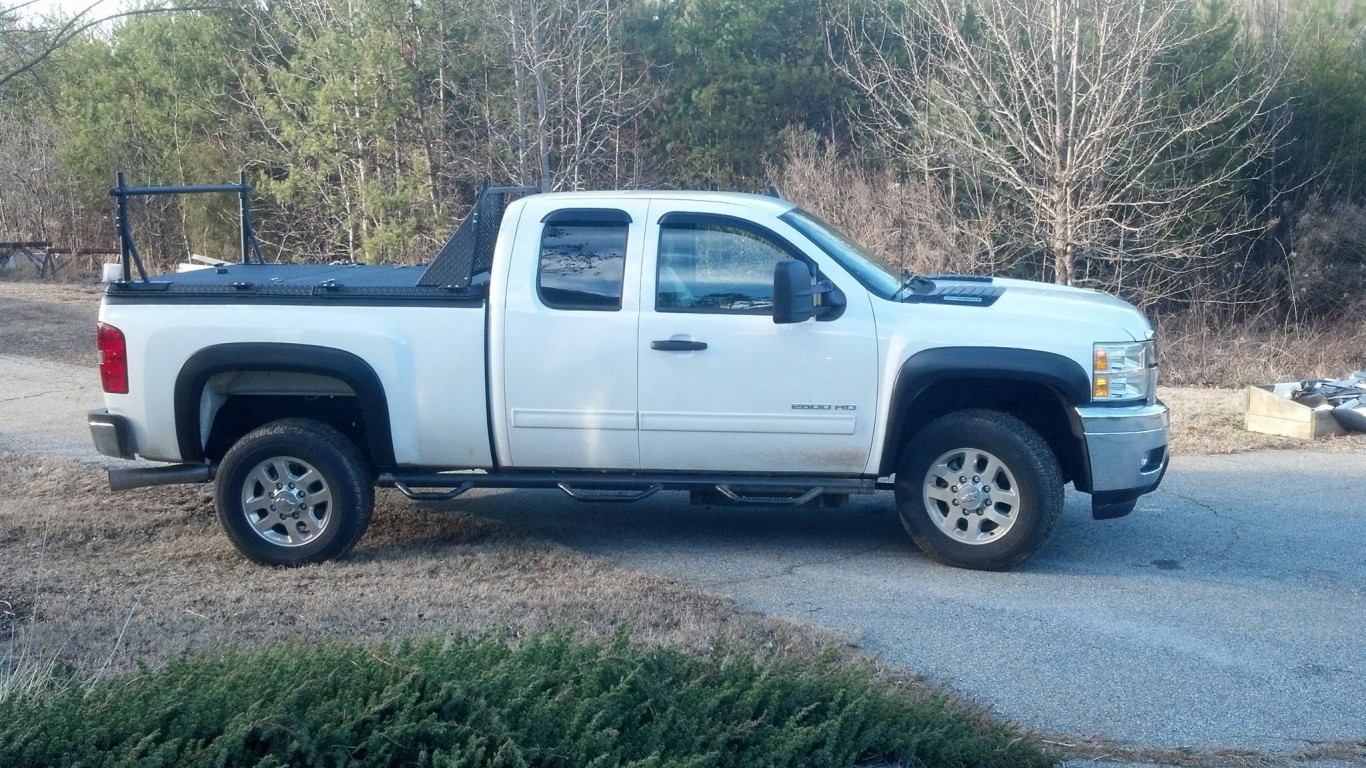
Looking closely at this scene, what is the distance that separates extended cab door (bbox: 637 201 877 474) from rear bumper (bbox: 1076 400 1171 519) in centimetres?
115

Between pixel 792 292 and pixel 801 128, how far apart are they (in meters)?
20.3

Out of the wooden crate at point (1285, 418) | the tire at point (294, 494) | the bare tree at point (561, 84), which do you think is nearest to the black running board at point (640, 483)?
the tire at point (294, 494)

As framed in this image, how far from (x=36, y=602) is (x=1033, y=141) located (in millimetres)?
15773

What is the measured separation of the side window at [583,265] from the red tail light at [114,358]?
7.61 feet

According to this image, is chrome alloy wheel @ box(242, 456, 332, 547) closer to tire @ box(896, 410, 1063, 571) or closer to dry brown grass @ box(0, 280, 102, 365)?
tire @ box(896, 410, 1063, 571)

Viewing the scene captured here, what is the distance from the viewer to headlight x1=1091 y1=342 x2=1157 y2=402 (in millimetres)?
6766

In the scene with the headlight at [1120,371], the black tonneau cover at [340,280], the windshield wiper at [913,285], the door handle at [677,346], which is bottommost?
the headlight at [1120,371]

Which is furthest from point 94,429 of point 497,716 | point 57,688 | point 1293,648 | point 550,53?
point 550,53

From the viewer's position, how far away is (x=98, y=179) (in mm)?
32188

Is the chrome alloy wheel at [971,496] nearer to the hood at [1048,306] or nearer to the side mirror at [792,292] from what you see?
the hood at [1048,306]

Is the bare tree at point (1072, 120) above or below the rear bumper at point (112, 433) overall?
above

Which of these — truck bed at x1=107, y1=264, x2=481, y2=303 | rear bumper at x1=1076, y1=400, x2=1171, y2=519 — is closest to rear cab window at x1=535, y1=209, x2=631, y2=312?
truck bed at x1=107, y1=264, x2=481, y2=303

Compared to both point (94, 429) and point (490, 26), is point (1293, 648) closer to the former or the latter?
point (94, 429)

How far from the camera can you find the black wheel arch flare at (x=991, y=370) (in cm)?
674
